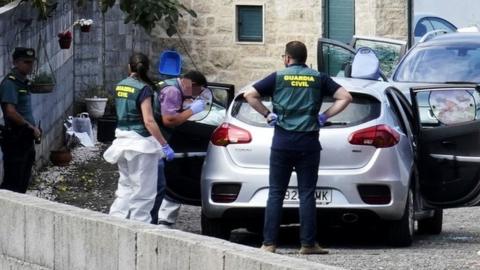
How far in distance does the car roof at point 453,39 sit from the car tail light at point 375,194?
6.37 metres

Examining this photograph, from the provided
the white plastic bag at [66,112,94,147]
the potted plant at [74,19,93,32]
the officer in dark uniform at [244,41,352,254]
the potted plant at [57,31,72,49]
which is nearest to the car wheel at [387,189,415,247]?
the officer in dark uniform at [244,41,352,254]

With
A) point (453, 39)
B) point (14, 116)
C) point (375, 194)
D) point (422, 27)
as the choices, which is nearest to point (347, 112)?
point (375, 194)

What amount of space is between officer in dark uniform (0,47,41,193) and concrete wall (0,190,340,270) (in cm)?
412

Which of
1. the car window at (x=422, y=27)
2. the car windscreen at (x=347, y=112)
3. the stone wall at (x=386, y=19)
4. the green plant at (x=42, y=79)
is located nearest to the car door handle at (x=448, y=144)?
the car windscreen at (x=347, y=112)

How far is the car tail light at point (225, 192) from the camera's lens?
11.6 meters

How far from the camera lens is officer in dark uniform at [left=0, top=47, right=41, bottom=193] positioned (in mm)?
13078

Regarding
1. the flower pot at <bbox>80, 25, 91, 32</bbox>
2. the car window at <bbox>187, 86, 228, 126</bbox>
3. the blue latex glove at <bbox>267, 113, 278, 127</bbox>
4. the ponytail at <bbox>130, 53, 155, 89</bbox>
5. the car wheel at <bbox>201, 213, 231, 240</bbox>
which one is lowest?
the car wheel at <bbox>201, 213, 231, 240</bbox>

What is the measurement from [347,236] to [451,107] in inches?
60.2

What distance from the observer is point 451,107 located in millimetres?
13031

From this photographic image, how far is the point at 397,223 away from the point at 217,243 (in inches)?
188

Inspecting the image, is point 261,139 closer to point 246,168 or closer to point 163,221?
point 246,168

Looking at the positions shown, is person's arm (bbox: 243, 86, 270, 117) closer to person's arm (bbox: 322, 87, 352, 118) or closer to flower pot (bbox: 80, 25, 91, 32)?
person's arm (bbox: 322, 87, 352, 118)

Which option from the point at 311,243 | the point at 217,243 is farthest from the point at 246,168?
the point at 217,243

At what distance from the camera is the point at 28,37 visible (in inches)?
668
